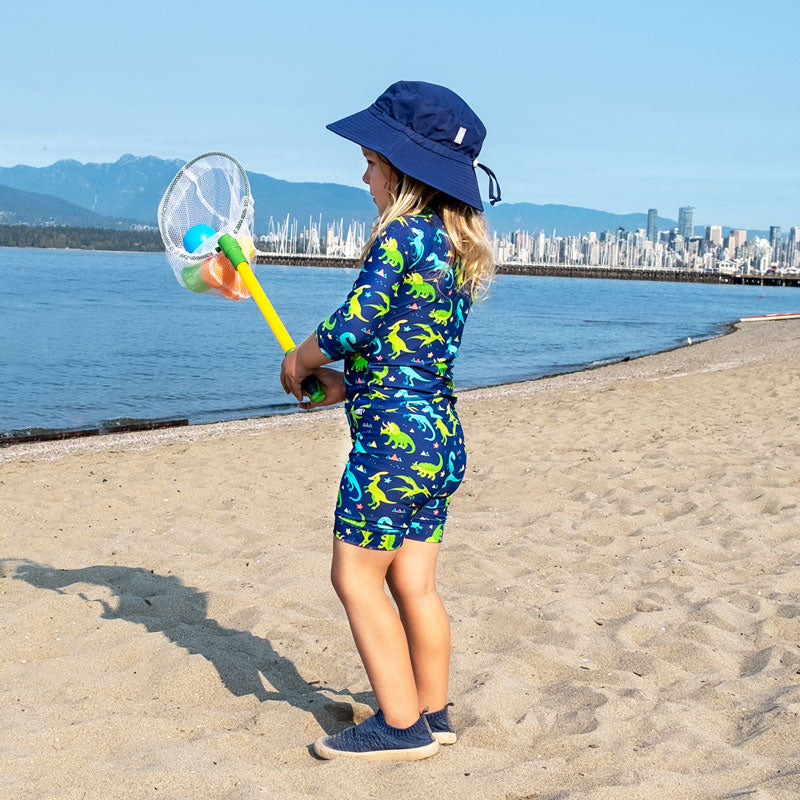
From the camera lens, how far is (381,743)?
2.97m

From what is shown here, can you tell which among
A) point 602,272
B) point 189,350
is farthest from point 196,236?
point 602,272

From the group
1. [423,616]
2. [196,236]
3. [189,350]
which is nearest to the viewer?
[423,616]

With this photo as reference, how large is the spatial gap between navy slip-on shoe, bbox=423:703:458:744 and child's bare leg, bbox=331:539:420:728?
149 millimetres

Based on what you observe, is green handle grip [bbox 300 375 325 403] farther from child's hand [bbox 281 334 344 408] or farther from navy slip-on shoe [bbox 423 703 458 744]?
navy slip-on shoe [bbox 423 703 458 744]

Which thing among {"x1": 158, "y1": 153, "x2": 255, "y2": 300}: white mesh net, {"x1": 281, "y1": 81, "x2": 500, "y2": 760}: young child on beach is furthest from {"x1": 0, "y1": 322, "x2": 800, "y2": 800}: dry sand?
{"x1": 158, "y1": 153, "x2": 255, "y2": 300}: white mesh net

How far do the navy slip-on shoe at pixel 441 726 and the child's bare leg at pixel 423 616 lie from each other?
0.03 m

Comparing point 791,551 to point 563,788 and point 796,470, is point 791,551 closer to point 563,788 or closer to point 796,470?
point 796,470

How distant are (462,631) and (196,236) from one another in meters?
1.99

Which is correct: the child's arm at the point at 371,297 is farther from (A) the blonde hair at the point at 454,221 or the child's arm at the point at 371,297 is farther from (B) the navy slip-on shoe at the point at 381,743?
A: (B) the navy slip-on shoe at the point at 381,743

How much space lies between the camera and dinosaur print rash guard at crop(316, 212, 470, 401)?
269 centimetres

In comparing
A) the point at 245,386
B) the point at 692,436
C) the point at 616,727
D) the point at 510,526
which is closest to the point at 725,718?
the point at 616,727

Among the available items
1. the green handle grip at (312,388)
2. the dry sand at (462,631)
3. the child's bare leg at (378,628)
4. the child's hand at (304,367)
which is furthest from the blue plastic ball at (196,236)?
the dry sand at (462,631)

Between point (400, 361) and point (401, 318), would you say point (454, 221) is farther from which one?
point (400, 361)

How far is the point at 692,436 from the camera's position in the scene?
8.80m
